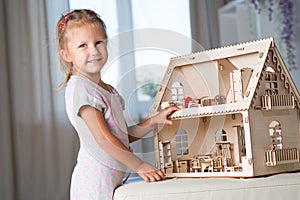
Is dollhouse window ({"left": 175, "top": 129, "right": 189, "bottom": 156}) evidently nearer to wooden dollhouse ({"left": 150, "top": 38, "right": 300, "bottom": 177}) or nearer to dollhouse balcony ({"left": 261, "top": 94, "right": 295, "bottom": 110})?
wooden dollhouse ({"left": 150, "top": 38, "right": 300, "bottom": 177})

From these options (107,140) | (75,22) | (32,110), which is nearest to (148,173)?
(107,140)

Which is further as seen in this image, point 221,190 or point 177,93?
point 177,93

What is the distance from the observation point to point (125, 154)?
1145mm

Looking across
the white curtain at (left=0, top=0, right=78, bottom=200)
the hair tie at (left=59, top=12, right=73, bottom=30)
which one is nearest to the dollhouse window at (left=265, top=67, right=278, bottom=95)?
the hair tie at (left=59, top=12, right=73, bottom=30)

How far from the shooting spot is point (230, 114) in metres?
1.29

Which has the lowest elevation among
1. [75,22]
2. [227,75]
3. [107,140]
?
[107,140]

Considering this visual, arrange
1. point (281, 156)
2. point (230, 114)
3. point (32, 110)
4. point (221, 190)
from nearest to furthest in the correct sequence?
point (221, 190) < point (281, 156) < point (230, 114) < point (32, 110)

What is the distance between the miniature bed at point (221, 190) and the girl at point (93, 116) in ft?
0.19

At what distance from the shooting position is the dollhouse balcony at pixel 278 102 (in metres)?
1.15

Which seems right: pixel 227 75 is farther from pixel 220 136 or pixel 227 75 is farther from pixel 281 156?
pixel 281 156

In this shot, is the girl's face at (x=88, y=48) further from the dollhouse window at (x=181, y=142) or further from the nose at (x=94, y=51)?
the dollhouse window at (x=181, y=142)

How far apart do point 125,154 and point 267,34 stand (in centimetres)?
163

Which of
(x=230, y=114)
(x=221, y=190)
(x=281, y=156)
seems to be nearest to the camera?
(x=221, y=190)

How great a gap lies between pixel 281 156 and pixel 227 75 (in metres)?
0.26
